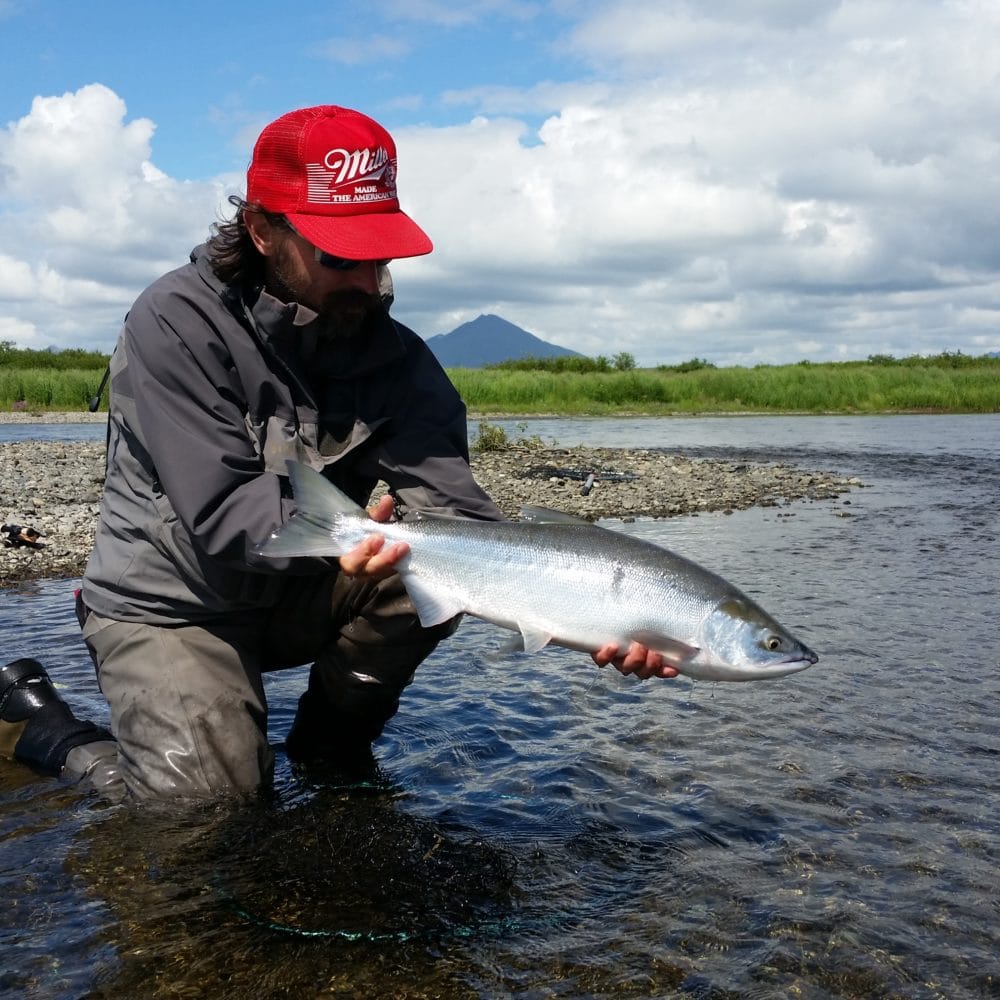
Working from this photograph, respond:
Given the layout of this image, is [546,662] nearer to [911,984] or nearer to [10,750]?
→ [10,750]

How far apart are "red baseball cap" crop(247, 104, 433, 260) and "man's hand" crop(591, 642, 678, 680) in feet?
4.81

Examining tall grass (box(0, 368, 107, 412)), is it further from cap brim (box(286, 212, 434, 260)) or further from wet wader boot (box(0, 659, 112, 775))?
cap brim (box(286, 212, 434, 260))

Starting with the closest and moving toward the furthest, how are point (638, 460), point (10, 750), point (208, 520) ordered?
point (208, 520), point (10, 750), point (638, 460)

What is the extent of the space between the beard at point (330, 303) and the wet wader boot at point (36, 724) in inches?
77.5

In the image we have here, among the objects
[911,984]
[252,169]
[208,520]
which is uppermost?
[252,169]

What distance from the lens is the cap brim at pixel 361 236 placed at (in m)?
3.29

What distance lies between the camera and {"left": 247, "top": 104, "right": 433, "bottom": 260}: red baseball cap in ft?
10.9

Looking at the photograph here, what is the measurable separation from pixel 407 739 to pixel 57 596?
3921 millimetres

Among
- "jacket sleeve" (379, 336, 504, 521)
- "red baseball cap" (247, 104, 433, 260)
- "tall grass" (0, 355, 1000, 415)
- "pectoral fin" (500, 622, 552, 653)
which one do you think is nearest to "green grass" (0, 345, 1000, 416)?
"tall grass" (0, 355, 1000, 415)

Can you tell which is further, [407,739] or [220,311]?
[407,739]

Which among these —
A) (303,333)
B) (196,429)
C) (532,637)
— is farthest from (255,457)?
(532,637)

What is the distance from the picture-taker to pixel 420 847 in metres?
3.51

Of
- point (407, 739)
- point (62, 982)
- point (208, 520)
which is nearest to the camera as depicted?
point (62, 982)

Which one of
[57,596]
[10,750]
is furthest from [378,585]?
[57,596]
